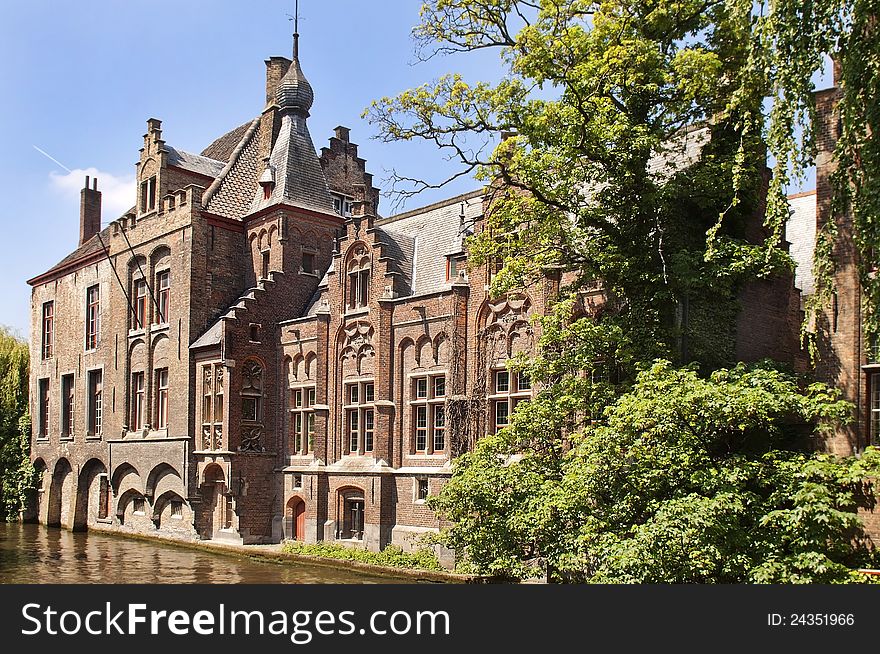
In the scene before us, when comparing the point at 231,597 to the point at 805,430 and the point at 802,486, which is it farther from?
the point at 805,430

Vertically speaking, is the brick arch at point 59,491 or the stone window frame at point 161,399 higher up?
the stone window frame at point 161,399

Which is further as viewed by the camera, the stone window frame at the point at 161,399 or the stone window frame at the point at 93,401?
the stone window frame at the point at 93,401

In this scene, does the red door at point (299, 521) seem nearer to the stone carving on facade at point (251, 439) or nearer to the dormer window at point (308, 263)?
the stone carving on facade at point (251, 439)

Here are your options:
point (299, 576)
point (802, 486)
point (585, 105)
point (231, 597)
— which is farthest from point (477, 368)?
point (231, 597)

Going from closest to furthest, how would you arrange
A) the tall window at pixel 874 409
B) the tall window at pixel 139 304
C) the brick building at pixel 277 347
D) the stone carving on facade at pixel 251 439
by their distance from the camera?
the tall window at pixel 874 409, the brick building at pixel 277 347, the stone carving on facade at pixel 251 439, the tall window at pixel 139 304

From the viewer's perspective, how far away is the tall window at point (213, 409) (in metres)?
33.2

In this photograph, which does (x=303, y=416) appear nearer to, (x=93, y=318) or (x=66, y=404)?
(x=93, y=318)

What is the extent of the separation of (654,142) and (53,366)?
115 feet

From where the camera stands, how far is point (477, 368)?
26453mm

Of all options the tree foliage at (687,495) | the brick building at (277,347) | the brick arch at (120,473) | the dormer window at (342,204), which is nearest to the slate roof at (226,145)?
the brick building at (277,347)

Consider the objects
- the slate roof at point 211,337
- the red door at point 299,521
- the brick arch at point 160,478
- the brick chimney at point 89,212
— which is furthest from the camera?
the brick chimney at point 89,212

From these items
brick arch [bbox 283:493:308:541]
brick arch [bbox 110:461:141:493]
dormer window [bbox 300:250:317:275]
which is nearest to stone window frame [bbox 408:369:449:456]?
brick arch [bbox 283:493:308:541]

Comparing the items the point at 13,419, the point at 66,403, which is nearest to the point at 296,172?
the point at 66,403

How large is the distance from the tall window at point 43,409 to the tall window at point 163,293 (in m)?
12.0
